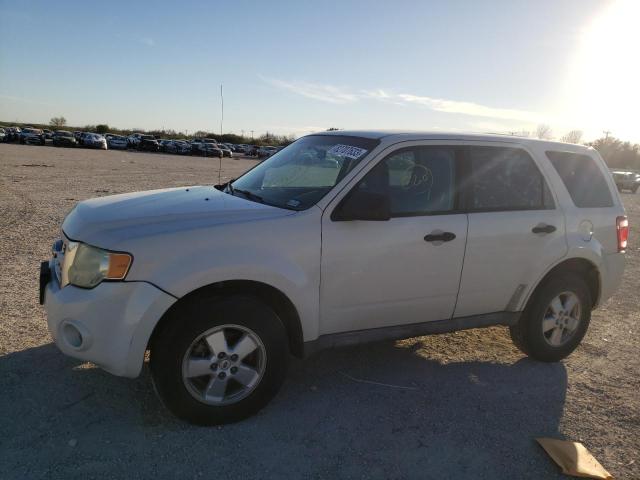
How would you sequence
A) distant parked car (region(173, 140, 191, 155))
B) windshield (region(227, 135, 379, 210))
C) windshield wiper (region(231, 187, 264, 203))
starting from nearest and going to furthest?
windshield (region(227, 135, 379, 210)), windshield wiper (region(231, 187, 264, 203)), distant parked car (region(173, 140, 191, 155))

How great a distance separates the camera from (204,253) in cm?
304

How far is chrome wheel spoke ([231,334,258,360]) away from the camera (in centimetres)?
322

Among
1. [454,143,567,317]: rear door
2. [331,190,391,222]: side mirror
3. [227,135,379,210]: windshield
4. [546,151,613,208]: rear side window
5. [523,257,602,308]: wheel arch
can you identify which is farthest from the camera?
[546,151,613,208]: rear side window

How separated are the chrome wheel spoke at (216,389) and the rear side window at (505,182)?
2219 mm

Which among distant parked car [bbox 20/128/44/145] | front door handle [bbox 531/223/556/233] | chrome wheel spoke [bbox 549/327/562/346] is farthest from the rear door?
distant parked car [bbox 20/128/44/145]

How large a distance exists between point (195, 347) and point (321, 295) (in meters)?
0.87

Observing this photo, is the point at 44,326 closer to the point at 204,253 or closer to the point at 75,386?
the point at 75,386

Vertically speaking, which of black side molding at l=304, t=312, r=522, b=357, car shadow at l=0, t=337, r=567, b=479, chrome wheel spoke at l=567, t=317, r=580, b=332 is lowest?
car shadow at l=0, t=337, r=567, b=479

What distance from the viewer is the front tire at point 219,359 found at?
304cm

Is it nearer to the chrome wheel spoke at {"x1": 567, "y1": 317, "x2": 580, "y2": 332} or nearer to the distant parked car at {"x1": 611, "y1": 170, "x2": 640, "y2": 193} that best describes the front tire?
the chrome wheel spoke at {"x1": 567, "y1": 317, "x2": 580, "y2": 332}

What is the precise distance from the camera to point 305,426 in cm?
334

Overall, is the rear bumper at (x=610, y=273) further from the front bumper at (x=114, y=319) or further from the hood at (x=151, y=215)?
the front bumper at (x=114, y=319)

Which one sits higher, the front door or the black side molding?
the front door

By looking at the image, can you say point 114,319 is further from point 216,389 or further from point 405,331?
point 405,331
